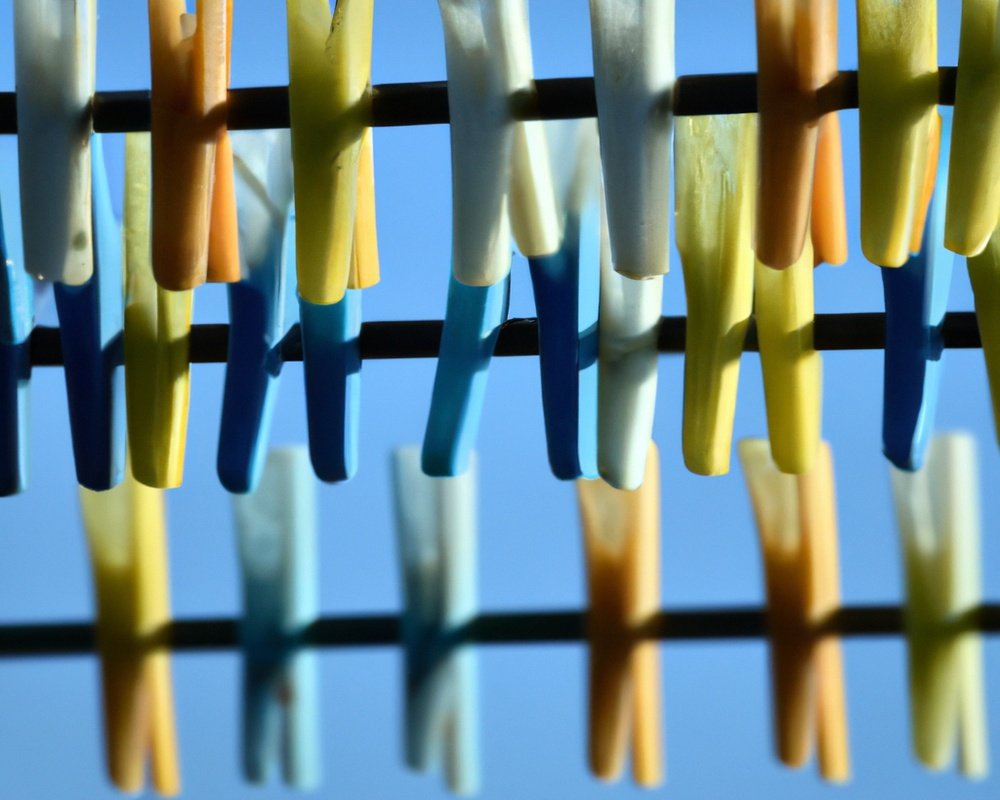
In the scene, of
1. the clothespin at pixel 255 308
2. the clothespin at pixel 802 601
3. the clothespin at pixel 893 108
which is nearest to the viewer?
the clothespin at pixel 893 108

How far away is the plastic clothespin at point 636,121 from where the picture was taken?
28.0 inches

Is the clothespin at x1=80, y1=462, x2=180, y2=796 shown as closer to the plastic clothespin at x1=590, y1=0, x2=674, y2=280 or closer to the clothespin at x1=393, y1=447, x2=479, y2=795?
the clothespin at x1=393, y1=447, x2=479, y2=795

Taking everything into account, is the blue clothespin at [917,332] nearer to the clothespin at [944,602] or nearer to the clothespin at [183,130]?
the clothespin at [944,602]

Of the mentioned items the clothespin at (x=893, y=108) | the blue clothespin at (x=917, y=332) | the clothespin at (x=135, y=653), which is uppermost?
the clothespin at (x=893, y=108)

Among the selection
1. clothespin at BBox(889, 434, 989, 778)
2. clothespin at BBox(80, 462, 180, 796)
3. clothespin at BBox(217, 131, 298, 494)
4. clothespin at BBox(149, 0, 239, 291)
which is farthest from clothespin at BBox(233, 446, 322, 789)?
clothespin at BBox(889, 434, 989, 778)

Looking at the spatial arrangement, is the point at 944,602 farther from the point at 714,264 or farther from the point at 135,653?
the point at 135,653

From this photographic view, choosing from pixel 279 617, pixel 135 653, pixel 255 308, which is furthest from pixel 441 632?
pixel 255 308

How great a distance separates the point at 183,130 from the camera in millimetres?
748

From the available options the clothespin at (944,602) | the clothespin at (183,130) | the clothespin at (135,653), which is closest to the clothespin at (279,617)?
the clothespin at (135,653)

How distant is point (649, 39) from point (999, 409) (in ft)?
0.95

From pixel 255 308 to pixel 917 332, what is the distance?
0.39 metres

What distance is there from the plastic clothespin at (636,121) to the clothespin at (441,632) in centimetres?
34

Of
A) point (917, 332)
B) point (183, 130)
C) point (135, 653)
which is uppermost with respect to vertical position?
point (183, 130)

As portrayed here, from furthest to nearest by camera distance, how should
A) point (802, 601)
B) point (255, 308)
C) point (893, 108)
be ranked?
1. point (802, 601)
2. point (255, 308)
3. point (893, 108)
